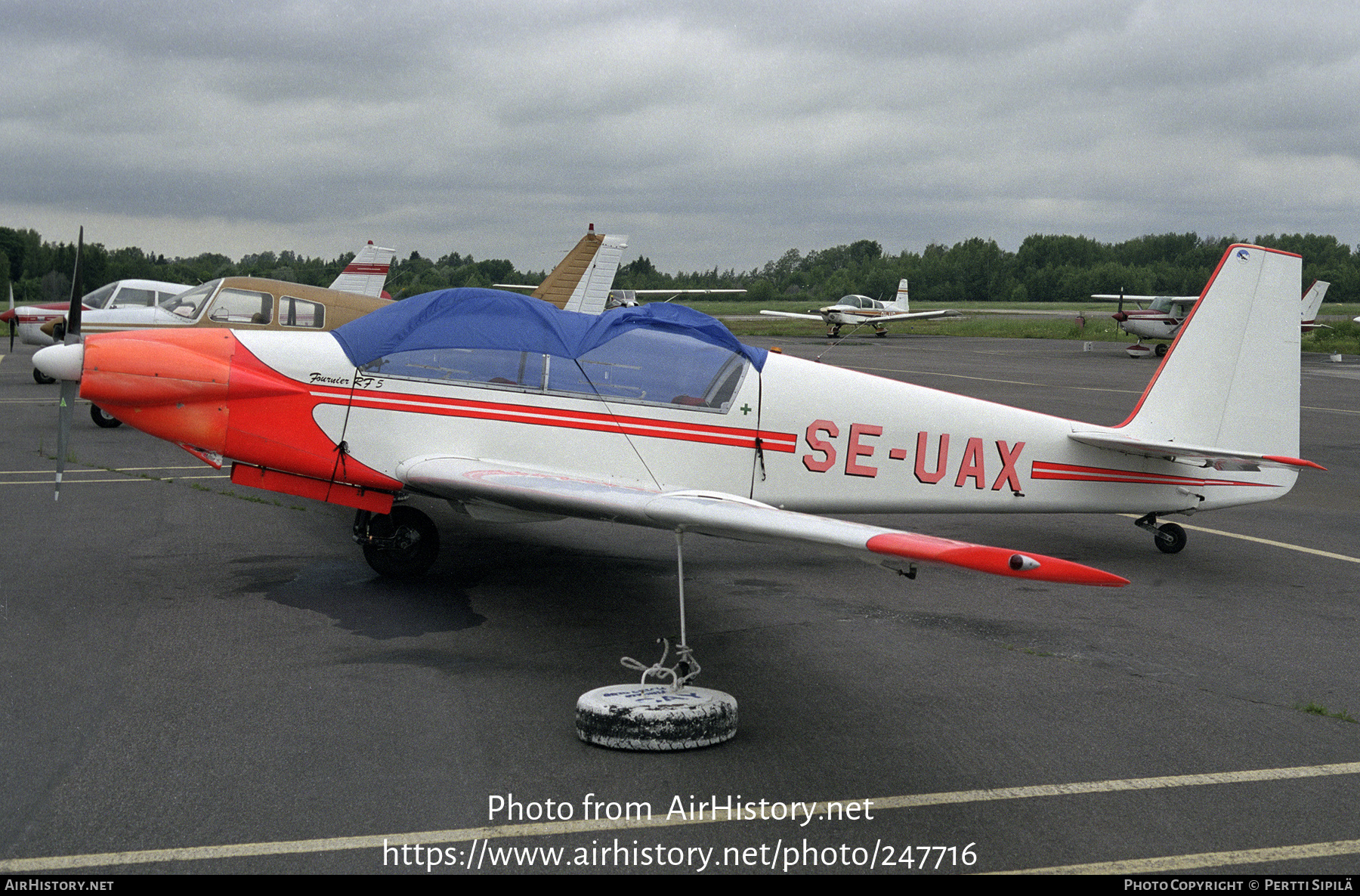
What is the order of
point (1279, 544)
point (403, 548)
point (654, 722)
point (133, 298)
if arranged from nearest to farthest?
1. point (654, 722)
2. point (403, 548)
3. point (1279, 544)
4. point (133, 298)

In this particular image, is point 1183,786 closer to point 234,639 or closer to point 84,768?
point 84,768

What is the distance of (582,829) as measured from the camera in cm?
403

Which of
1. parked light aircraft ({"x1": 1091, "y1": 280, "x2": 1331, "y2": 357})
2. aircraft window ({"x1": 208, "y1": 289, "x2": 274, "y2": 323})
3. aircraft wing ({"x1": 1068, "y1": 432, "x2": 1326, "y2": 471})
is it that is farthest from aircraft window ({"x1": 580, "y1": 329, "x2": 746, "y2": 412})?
parked light aircraft ({"x1": 1091, "y1": 280, "x2": 1331, "y2": 357})

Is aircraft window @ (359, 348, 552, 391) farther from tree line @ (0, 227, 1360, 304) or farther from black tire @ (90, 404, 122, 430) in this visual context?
tree line @ (0, 227, 1360, 304)

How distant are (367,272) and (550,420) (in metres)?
20.7

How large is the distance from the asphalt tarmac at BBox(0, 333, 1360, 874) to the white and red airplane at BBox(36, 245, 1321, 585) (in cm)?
77

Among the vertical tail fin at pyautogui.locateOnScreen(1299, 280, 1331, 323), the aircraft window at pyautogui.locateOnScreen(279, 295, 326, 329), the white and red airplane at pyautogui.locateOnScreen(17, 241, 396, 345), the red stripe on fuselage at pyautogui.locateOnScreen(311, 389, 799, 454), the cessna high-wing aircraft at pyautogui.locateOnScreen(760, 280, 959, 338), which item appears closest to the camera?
the red stripe on fuselage at pyautogui.locateOnScreen(311, 389, 799, 454)

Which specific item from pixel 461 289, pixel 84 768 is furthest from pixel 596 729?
pixel 461 289

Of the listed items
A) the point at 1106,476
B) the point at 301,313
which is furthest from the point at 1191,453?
the point at 301,313

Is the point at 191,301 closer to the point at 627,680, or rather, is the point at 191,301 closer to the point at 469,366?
the point at 469,366

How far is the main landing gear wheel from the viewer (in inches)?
304

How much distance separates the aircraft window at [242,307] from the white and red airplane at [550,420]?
8.26 m

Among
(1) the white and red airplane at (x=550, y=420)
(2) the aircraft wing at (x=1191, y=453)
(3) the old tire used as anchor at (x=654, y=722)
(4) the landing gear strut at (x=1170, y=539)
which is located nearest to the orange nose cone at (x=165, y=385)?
(1) the white and red airplane at (x=550, y=420)
